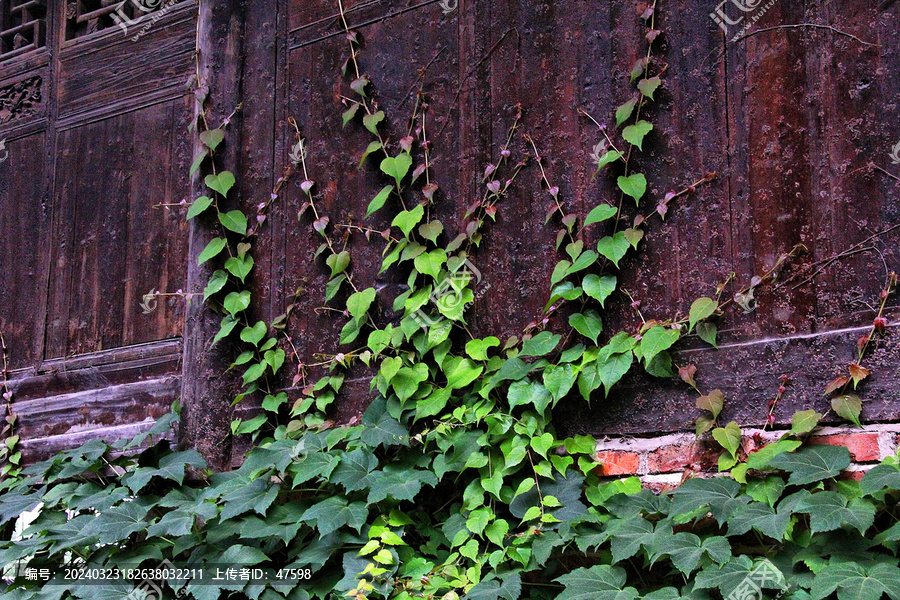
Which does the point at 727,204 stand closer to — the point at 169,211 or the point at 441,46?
the point at 441,46

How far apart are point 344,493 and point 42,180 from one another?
9.06 ft

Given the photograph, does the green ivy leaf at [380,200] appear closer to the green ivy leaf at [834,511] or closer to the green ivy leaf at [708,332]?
the green ivy leaf at [708,332]

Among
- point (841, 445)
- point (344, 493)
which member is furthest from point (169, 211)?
point (841, 445)

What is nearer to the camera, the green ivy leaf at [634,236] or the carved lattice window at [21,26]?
the green ivy leaf at [634,236]

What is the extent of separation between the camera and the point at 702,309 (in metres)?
2.71

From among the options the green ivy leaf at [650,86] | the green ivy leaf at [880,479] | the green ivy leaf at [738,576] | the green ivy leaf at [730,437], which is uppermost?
the green ivy leaf at [650,86]

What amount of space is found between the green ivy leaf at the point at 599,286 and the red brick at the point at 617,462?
1.53ft

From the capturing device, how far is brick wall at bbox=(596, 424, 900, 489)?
241 centimetres

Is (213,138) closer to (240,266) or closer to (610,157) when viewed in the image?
(240,266)

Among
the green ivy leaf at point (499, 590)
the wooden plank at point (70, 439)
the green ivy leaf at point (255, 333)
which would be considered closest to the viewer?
the green ivy leaf at point (499, 590)

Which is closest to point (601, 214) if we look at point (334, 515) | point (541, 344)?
point (541, 344)

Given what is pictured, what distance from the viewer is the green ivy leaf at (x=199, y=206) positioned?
367cm

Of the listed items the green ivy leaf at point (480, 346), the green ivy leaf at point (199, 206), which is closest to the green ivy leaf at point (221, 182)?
the green ivy leaf at point (199, 206)

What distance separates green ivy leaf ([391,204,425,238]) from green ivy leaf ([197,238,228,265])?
812mm
